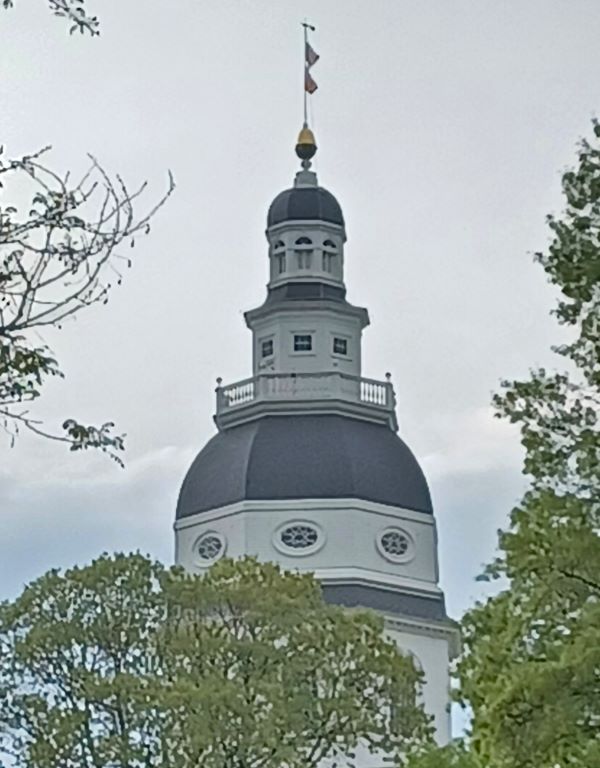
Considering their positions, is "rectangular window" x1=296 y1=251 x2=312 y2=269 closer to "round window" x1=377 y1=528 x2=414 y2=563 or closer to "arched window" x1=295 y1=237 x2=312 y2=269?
"arched window" x1=295 y1=237 x2=312 y2=269

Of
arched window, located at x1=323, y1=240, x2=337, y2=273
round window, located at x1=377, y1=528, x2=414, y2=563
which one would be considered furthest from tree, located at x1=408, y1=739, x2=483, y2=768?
arched window, located at x1=323, y1=240, x2=337, y2=273

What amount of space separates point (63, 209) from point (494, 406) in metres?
9.42

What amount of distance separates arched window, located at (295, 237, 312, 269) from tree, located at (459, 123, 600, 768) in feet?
144

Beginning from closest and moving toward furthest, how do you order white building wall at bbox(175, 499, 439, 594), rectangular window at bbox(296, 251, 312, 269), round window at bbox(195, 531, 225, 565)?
1. white building wall at bbox(175, 499, 439, 594)
2. round window at bbox(195, 531, 225, 565)
3. rectangular window at bbox(296, 251, 312, 269)

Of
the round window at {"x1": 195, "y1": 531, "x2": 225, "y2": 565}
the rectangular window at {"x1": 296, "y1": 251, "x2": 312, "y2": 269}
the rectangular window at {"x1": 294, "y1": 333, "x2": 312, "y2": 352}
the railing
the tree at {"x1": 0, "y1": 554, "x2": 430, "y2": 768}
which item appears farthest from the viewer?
the rectangular window at {"x1": 296, "y1": 251, "x2": 312, "y2": 269}

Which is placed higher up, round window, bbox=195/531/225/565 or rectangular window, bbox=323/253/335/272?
rectangular window, bbox=323/253/335/272

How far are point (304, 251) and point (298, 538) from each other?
11.4 m

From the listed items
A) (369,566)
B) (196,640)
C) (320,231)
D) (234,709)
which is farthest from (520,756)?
(320,231)

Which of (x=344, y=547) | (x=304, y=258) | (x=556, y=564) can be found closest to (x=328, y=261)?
(x=304, y=258)

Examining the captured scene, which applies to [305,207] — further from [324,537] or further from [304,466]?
[324,537]

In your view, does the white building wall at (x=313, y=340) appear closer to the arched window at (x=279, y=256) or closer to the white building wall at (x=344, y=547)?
the arched window at (x=279, y=256)

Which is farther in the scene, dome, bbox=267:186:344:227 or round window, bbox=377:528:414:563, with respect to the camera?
dome, bbox=267:186:344:227

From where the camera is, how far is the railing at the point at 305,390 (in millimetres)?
57812

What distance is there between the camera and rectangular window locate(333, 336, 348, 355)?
6035 cm
